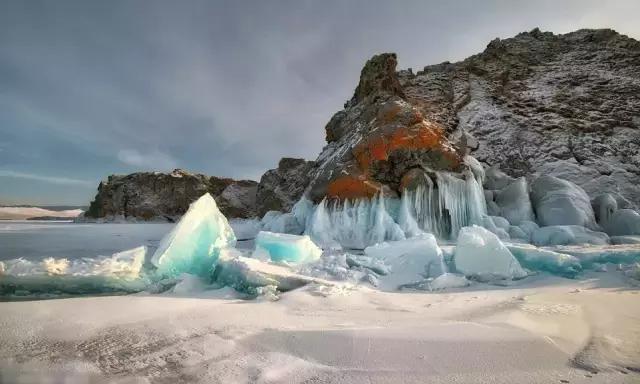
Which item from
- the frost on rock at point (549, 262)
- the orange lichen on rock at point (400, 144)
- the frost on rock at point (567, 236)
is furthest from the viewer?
the orange lichen on rock at point (400, 144)

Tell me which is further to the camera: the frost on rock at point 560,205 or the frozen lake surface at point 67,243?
the frost on rock at point 560,205

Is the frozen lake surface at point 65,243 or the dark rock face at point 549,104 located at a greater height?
the dark rock face at point 549,104

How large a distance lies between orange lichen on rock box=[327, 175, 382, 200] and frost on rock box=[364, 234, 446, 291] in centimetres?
411

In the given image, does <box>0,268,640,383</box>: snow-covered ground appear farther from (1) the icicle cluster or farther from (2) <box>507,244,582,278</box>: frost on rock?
(1) the icicle cluster

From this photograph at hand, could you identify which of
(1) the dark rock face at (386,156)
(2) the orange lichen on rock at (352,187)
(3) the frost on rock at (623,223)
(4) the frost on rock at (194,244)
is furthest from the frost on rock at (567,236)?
(4) the frost on rock at (194,244)

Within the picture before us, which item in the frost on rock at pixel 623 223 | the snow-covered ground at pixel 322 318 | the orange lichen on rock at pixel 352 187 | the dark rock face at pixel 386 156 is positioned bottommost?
the snow-covered ground at pixel 322 318

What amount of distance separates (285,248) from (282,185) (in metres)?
16.4

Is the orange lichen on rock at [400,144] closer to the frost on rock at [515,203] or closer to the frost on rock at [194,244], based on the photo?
the frost on rock at [515,203]

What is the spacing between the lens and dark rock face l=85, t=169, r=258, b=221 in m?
42.0

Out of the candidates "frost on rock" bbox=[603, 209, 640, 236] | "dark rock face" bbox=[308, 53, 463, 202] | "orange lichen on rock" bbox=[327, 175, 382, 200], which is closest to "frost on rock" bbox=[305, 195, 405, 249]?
"orange lichen on rock" bbox=[327, 175, 382, 200]

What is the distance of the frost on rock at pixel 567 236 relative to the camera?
741 centimetres

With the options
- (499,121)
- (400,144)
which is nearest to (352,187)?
(400,144)

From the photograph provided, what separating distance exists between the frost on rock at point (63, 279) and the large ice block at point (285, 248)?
1798 millimetres

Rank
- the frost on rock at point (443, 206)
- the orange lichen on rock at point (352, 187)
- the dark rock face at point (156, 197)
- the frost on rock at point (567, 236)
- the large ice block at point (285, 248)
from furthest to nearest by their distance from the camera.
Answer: the dark rock face at point (156, 197)
the orange lichen on rock at point (352, 187)
the frost on rock at point (443, 206)
the frost on rock at point (567, 236)
the large ice block at point (285, 248)
